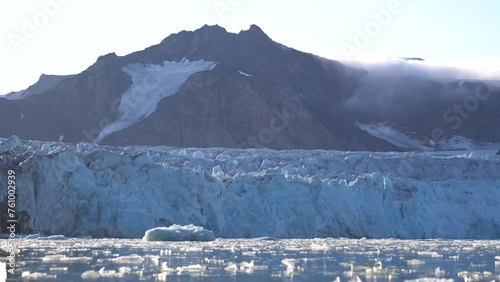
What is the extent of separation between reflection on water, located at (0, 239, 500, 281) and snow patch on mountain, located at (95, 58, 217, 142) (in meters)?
83.1

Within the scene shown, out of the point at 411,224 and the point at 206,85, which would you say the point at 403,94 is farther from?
the point at 411,224

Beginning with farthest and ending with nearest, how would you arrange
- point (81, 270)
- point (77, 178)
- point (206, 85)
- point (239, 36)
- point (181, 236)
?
point (239, 36) → point (206, 85) → point (77, 178) → point (181, 236) → point (81, 270)

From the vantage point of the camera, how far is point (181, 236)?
30188 millimetres

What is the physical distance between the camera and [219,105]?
110812mm

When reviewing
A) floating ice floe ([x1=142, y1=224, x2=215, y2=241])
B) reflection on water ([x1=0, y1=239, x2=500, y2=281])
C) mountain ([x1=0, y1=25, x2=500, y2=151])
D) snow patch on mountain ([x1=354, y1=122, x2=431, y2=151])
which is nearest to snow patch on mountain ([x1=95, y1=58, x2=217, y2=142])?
mountain ([x1=0, y1=25, x2=500, y2=151])

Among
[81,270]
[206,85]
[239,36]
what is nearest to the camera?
[81,270]

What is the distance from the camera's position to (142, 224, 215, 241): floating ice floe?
3008 centimetres

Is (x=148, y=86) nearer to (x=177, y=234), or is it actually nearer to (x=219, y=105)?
(x=219, y=105)

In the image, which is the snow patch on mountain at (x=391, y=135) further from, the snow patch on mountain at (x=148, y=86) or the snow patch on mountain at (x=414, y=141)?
the snow patch on mountain at (x=148, y=86)

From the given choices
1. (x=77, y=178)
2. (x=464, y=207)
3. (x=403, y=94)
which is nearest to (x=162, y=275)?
(x=77, y=178)

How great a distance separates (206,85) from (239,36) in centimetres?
2077

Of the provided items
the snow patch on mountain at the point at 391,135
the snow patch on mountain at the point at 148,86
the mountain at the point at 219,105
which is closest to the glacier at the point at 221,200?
the mountain at the point at 219,105

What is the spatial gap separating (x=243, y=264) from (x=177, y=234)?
11.5 metres

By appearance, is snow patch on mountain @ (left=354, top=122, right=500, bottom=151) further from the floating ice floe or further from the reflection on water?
the reflection on water
